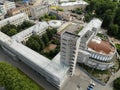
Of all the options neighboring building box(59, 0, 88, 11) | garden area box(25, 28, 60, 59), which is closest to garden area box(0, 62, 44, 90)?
garden area box(25, 28, 60, 59)

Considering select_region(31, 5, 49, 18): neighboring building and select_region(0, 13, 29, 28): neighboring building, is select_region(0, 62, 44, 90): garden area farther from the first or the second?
select_region(31, 5, 49, 18): neighboring building

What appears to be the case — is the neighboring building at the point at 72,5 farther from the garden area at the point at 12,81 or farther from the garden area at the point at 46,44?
the garden area at the point at 12,81

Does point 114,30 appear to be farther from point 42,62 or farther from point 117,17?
point 42,62

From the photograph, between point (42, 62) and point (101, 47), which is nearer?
point (42, 62)

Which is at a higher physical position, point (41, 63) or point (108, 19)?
point (108, 19)

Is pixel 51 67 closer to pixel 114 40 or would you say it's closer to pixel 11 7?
pixel 114 40

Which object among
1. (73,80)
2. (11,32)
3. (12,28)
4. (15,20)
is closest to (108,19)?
(73,80)

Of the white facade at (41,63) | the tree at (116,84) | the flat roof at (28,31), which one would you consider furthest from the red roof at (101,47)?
the flat roof at (28,31)

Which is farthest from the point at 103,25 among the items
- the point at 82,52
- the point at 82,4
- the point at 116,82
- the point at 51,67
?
the point at 51,67
